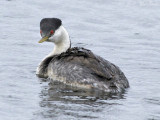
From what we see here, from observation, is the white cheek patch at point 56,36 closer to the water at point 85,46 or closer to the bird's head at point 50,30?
the bird's head at point 50,30

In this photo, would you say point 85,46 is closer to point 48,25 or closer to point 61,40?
point 61,40

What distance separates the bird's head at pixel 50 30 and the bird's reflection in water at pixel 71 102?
1.29 m

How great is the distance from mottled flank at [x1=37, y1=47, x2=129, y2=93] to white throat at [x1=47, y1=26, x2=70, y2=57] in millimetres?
765

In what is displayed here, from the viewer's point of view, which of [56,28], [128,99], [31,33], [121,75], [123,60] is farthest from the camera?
[31,33]

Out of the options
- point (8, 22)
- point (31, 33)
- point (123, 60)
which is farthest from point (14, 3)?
point (123, 60)

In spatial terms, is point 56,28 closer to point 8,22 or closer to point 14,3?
point 8,22

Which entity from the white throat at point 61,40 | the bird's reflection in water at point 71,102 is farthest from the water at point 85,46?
the white throat at point 61,40

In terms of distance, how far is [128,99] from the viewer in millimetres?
10805

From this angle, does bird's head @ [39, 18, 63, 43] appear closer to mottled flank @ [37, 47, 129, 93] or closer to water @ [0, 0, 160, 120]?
mottled flank @ [37, 47, 129, 93]

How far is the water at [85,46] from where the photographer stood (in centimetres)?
989

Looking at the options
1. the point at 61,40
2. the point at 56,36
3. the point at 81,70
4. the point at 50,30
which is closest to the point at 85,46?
the point at 61,40

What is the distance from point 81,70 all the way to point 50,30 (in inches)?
65.1

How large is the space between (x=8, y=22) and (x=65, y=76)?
6.58 m

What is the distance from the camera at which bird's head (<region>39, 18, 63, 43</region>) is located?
12.7 m
